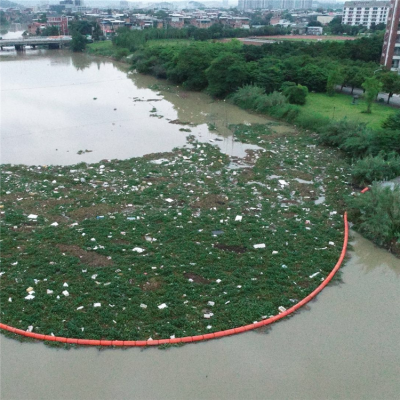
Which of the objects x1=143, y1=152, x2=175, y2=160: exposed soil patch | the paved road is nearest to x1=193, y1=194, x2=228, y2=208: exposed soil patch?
x1=143, y1=152, x2=175, y2=160: exposed soil patch

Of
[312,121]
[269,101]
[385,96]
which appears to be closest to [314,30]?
[385,96]

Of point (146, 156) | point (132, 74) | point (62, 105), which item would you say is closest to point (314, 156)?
point (146, 156)

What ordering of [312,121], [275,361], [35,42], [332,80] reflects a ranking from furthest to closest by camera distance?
1. [35,42]
2. [332,80]
3. [312,121]
4. [275,361]

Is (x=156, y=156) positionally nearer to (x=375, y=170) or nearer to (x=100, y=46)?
(x=375, y=170)

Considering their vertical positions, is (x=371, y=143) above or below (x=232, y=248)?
above

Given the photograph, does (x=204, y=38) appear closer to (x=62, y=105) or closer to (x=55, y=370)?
(x=62, y=105)

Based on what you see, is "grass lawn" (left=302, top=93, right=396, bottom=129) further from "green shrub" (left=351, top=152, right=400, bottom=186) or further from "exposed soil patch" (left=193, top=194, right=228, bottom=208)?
"exposed soil patch" (left=193, top=194, right=228, bottom=208)

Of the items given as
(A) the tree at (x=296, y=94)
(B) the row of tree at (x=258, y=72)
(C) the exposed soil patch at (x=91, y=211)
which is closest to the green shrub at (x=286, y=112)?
(A) the tree at (x=296, y=94)
